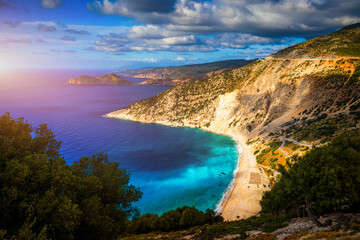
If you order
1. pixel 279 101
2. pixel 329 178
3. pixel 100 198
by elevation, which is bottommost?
pixel 329 178

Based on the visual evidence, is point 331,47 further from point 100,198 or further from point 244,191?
point 100,198

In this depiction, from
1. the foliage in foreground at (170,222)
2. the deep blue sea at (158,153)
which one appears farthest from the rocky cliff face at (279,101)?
the foliage in foreground at (170,222)

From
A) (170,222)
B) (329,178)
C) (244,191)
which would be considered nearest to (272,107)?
(244,191)

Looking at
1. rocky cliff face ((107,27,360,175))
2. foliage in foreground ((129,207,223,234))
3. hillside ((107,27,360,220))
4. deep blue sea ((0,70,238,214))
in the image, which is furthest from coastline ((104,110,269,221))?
foliage in foreground ((129,207,223,234))

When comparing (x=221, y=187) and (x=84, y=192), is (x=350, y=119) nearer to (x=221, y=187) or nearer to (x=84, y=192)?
(x=221, y=187)

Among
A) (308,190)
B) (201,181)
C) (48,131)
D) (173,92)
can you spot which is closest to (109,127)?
(173,92)
